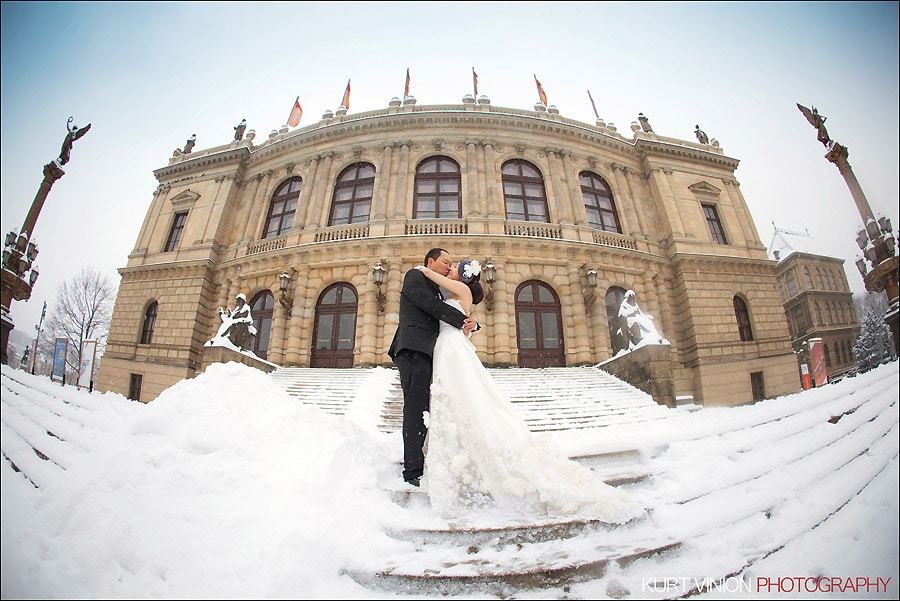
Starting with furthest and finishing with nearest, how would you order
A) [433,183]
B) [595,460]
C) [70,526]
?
[433,183], [595,460], [70,526]

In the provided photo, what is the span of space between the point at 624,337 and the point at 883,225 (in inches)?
292

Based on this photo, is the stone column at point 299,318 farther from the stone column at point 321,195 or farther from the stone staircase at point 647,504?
the stone staircase at point 647,504

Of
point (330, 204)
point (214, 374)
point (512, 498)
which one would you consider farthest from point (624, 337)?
point (330, 204)

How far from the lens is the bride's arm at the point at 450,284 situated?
10.1ft

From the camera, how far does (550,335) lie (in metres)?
12.8

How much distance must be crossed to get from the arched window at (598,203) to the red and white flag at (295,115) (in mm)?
14777

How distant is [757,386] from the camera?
13727 millimetres

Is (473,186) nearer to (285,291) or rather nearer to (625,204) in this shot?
(625,204)

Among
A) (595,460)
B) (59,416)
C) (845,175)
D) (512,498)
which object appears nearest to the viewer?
(512,498)

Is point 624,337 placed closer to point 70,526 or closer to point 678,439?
point 678,439

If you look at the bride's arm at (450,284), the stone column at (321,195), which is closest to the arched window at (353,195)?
the stone column at (321,195)

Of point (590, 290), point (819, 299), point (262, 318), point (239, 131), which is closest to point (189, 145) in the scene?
point (239, 131)

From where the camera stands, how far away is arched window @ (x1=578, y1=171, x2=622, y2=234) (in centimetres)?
1533

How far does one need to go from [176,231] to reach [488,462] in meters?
20.4
